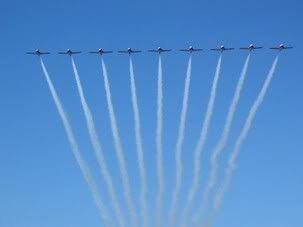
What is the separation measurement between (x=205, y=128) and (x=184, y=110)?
12.4 feet

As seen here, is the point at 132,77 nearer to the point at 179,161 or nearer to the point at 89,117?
the point at 89,117

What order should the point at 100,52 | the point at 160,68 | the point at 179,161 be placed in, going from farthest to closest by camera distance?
Answer: the point at 100,52 < the point at 160,68 < the point at 179,161

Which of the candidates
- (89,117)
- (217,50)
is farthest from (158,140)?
(217,50)

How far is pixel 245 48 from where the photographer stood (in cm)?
9888

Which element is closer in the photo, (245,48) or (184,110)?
(184,110)

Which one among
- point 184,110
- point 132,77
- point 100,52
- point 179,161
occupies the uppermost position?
point 100,52

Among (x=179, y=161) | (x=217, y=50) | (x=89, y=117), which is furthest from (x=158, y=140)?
(x=217, y=50)

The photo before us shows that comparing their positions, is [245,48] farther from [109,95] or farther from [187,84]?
[109,95]

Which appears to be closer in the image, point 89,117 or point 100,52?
point 89,117

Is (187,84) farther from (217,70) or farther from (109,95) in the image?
(109,95)

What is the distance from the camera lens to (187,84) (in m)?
92.8

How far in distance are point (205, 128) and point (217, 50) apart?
599 inches

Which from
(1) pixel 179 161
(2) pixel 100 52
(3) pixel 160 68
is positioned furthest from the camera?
(2) pixel 100 52

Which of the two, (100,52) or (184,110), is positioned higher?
(100,52)
